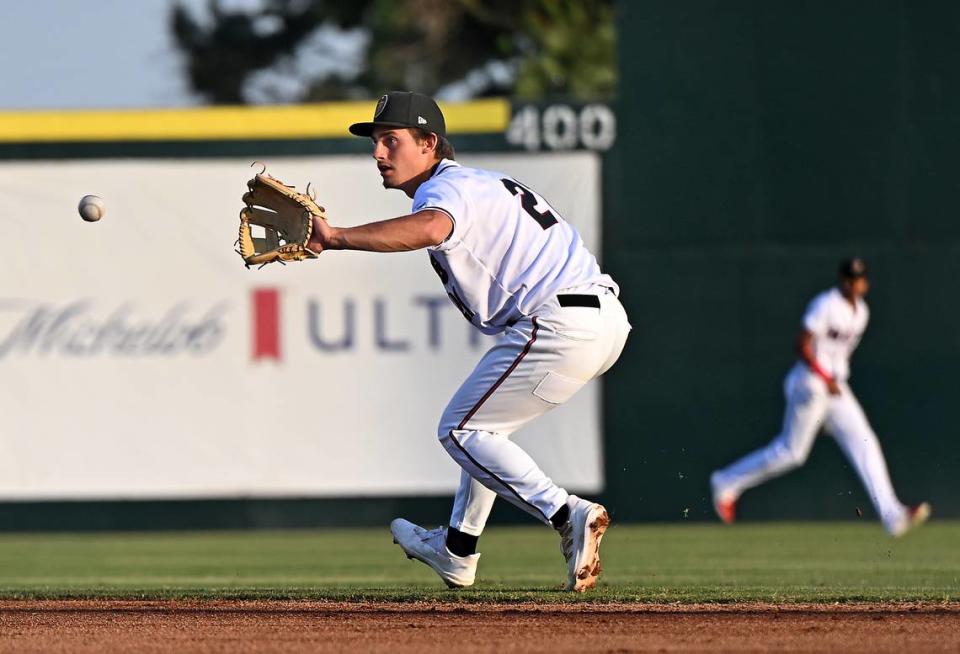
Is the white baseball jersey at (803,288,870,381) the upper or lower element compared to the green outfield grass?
upper

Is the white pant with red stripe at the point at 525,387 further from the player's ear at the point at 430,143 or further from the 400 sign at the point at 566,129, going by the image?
the 400 sign at the point at 566,129

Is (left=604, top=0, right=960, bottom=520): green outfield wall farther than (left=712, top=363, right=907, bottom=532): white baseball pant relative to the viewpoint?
Yes

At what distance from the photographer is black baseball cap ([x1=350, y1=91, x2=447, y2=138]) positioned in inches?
244

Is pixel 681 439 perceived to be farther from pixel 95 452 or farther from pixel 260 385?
pixel 95 452

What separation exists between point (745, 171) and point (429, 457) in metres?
3.38

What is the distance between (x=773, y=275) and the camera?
13062mm

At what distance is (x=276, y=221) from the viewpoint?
601 centimetres

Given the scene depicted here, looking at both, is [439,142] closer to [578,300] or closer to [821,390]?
[578,300]

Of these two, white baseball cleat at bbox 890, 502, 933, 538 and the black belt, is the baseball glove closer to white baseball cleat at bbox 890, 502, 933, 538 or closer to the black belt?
the black belt

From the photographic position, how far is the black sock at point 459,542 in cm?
659

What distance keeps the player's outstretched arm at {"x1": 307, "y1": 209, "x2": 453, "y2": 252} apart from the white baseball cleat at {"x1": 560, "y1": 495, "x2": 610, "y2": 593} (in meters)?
1.18

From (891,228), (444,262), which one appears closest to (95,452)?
(891,228)

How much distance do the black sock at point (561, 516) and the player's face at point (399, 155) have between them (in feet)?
4.58

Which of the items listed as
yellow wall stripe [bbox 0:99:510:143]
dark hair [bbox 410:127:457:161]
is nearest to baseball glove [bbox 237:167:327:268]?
dark hair [bbox 410:127:457:161]
